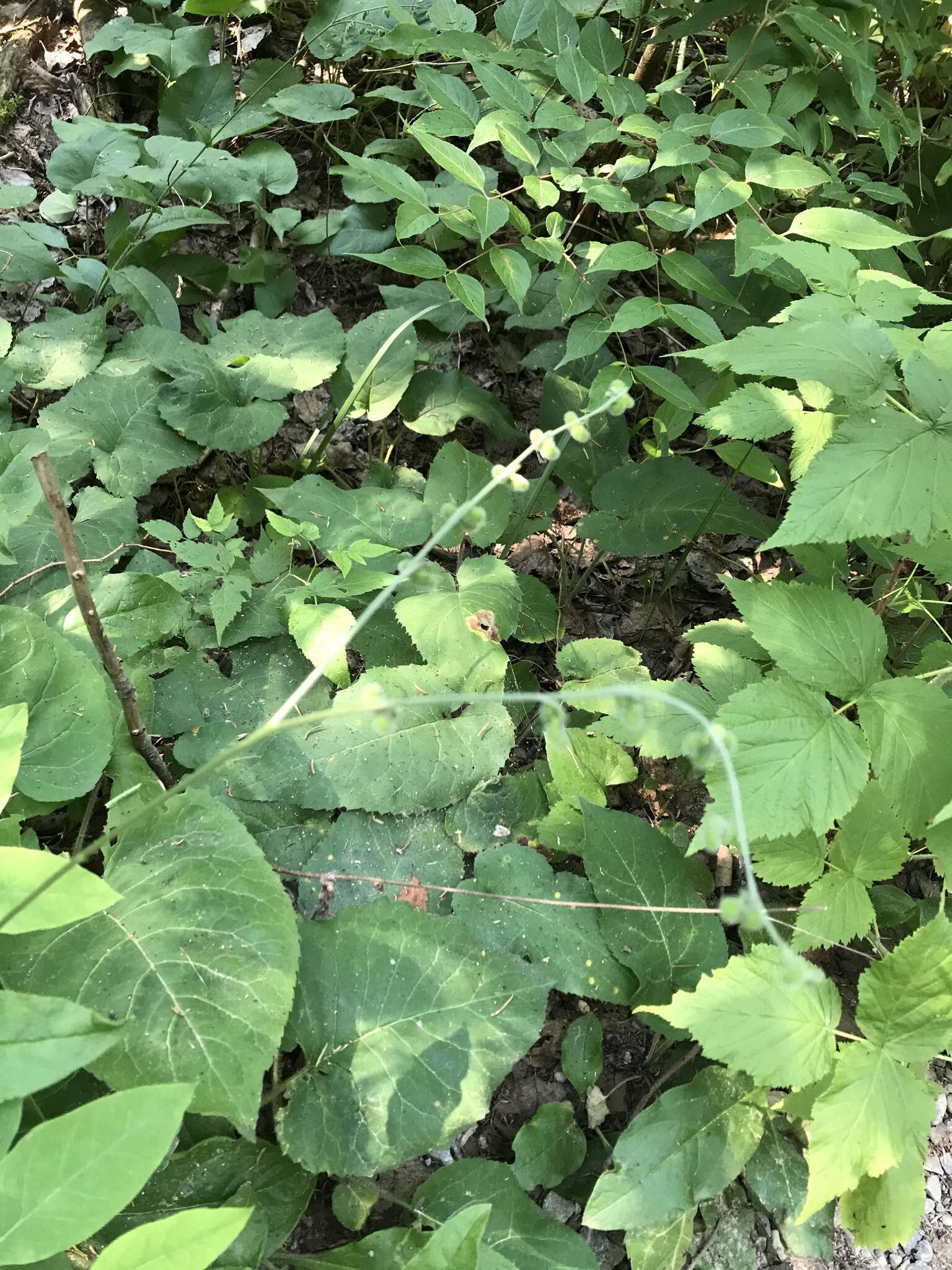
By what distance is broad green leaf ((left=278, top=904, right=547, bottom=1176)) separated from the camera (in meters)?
1.60

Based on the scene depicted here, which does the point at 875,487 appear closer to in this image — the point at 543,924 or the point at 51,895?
the point at 543,924

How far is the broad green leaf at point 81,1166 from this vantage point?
112 cm

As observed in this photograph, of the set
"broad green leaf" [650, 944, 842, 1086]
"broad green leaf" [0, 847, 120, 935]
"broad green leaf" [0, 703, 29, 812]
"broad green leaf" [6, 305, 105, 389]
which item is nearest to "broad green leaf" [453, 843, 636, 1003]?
"broad green leaf" [650, 944, 842, 1086]

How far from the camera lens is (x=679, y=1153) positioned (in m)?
1.72

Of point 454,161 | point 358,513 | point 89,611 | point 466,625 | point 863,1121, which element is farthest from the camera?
point 358,513

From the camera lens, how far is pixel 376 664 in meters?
2.28

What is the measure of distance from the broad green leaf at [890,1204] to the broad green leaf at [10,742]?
1737mm

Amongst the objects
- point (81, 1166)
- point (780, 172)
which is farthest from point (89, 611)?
point (780, 172)

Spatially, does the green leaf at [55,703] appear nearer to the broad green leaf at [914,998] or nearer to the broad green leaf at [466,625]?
the broad green leaf at [466,625]

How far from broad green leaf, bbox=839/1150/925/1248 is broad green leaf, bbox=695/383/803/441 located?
1.46 metres

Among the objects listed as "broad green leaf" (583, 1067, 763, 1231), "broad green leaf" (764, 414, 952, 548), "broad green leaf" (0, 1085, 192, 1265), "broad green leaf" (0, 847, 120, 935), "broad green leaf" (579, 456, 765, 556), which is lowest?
"broad green leaf" (583, 1067, 763, 1231)

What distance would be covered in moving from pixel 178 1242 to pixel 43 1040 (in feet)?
1.13

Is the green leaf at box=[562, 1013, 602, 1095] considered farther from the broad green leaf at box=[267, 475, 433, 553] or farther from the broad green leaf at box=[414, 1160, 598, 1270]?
the broad green leaf at box=[267, 475, 433, 553]

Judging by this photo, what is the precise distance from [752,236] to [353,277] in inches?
69.6
